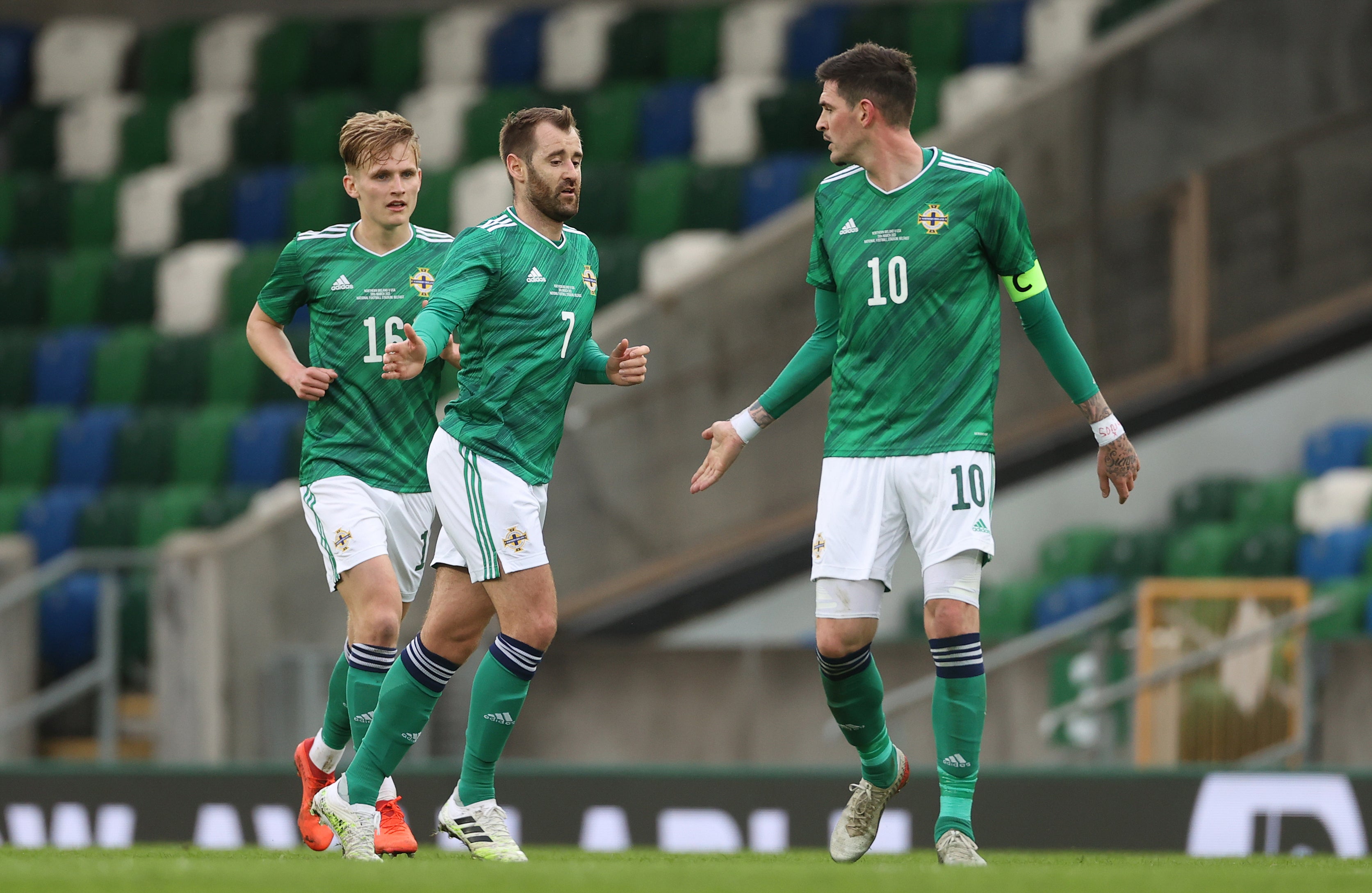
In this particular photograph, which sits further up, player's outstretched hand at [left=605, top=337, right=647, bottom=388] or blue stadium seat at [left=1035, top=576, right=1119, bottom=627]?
player's outstretched hand at [left=605, top=337, right=647, bottom=388]

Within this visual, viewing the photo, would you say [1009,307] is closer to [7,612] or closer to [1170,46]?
[1170,46]

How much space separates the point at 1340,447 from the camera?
11750mm

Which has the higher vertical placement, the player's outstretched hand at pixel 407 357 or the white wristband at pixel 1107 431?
the player's outstretched hand at pixel 407 357

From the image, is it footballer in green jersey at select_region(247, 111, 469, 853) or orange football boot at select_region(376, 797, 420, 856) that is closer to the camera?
orange football boot at select_region(376, 797, 420, 856)

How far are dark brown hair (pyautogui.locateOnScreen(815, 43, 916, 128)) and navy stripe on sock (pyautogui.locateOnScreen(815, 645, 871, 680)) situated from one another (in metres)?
1.46

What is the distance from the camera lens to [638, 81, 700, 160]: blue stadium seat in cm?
1438

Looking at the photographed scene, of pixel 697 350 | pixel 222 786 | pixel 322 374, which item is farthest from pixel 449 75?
pixel 322 374

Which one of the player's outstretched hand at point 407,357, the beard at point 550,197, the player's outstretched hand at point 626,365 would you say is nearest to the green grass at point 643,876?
the player's outstretched hand at point 407,357

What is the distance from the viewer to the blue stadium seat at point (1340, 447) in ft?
38.4

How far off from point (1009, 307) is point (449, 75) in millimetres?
6451

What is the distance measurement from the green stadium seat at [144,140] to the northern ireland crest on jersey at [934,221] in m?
11.3

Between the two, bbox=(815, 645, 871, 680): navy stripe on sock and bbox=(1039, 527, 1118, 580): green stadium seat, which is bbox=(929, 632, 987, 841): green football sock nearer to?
bbox=(815, 645, 871, 680): navy stripe on sock

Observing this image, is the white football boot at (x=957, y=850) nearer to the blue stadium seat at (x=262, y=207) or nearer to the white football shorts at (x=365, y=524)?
the white football shorts at (x=365, y=524)

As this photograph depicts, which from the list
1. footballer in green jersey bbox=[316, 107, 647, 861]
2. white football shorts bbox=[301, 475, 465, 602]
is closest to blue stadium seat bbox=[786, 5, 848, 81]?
white football shorts bbox=[301, 475, 465, 602]
